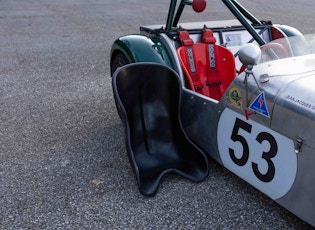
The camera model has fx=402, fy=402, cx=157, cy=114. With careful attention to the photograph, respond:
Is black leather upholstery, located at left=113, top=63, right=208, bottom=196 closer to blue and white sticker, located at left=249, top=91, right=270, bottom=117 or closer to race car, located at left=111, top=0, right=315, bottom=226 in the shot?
race car, located at left=111, top=0, right=315, bottom=226

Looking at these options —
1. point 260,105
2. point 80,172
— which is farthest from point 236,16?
point 80,172

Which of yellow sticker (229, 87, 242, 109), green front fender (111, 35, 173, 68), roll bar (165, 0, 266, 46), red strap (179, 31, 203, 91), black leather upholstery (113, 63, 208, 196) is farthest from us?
roll bar (165, 0, 266, 46)

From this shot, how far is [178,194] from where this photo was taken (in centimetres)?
274

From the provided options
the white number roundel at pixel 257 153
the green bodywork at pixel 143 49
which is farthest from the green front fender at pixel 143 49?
the white number roundel at pixel 257 153

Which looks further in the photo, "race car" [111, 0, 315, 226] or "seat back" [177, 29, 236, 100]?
"seat back" [177, 29, 236, 100]

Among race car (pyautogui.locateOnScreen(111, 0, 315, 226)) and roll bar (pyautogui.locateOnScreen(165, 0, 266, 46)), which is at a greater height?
roll bar (pyautogui.locateOnScreen(165, 0, 266, 46))

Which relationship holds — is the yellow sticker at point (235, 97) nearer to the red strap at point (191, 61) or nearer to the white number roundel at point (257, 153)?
the white number roundel at point (257, 153)

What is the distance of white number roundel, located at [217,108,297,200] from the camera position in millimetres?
2230

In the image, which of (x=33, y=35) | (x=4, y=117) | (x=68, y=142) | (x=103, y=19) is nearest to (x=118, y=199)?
(x=68, y=142)

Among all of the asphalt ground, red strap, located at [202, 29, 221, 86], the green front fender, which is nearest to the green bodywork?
the green front fender

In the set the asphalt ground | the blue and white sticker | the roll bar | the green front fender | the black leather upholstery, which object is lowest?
the asphalt ground

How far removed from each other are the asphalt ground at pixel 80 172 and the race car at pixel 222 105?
18 cm

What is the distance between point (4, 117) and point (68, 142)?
93 cm

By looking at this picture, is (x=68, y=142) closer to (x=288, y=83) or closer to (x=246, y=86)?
(x=246, y=86)
